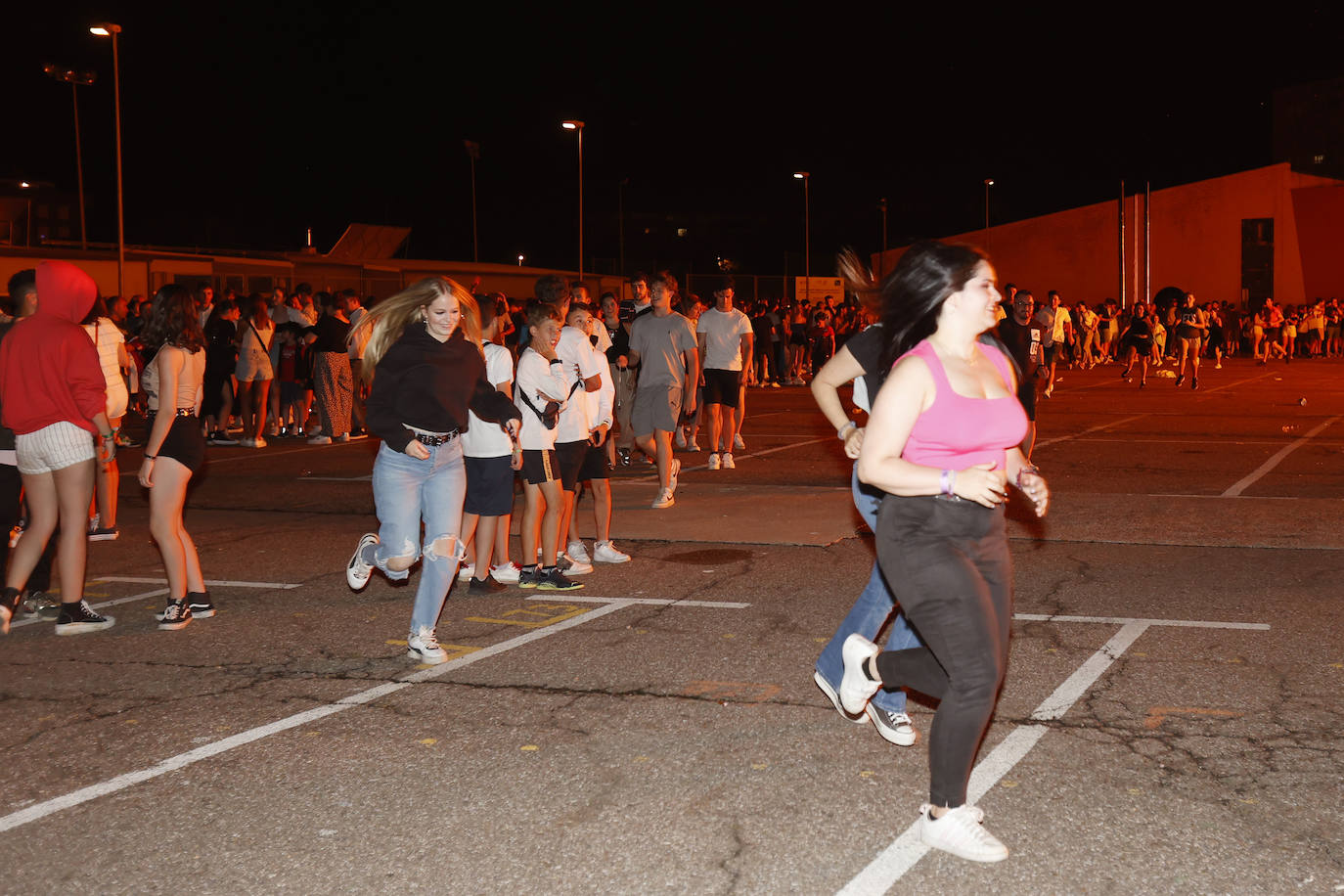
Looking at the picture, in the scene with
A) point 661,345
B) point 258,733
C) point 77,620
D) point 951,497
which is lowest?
point 258,733

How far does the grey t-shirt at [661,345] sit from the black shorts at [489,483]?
3.62 m

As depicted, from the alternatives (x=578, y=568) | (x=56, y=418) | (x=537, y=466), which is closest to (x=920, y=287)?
(x=537, y=466)

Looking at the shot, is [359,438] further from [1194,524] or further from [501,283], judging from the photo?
[501,283]

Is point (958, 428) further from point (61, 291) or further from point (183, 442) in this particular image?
point (61, 291)

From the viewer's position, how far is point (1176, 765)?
455 centimetres

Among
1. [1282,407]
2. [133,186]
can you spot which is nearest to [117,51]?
[1282,407]

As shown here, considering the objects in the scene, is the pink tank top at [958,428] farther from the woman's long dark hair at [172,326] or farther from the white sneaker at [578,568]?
the white sneaker at [578,568]

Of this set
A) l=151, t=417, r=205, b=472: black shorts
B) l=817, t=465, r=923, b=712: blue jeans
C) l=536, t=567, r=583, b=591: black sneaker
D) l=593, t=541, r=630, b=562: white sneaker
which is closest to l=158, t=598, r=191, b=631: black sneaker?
l=151, t=417, r=205, b=472: black shorts

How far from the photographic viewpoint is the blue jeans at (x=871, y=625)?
189 inches

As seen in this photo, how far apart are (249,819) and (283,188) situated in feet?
281

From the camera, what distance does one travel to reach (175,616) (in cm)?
686

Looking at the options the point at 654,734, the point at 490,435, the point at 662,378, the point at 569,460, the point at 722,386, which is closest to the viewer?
the point at 654,734

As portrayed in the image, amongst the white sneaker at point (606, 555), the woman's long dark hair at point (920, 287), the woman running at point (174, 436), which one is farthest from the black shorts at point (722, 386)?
the woman's long dark hair at point (920, 287)

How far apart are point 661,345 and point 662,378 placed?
40 centimetres
